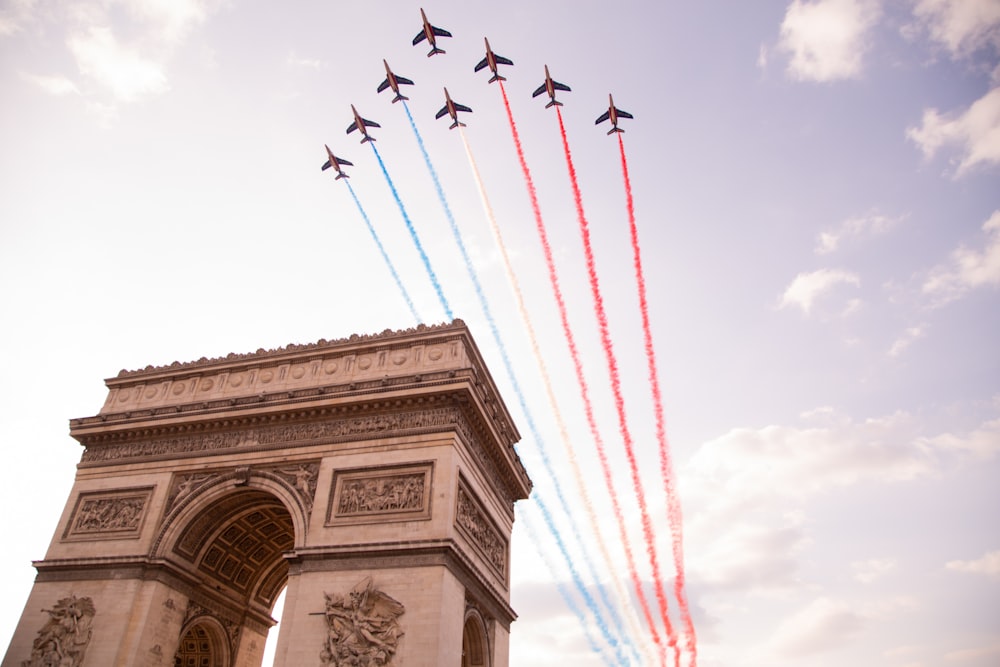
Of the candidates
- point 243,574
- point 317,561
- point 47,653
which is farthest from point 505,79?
point 47,653

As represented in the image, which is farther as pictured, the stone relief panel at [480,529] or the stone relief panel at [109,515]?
the stone relief panel at [109,515]

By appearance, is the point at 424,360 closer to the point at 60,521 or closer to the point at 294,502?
the point at 294,502

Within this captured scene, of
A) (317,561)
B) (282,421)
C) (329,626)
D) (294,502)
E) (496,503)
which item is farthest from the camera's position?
(496,503)

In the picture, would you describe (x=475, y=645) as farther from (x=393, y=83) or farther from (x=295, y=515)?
(x=393, y=83)

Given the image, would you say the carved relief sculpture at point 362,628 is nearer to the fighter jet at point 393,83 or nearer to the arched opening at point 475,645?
the arched opening at point 475,645

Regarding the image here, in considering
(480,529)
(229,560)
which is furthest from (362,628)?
(229,560)

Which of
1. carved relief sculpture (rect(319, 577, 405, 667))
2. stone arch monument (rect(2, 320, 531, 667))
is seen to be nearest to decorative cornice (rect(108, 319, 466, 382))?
stone arch monument (rect(2, 320, 531, 667))

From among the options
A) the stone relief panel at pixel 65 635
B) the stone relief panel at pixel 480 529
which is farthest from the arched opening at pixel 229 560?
the stone relief panel at pixel 480 529
